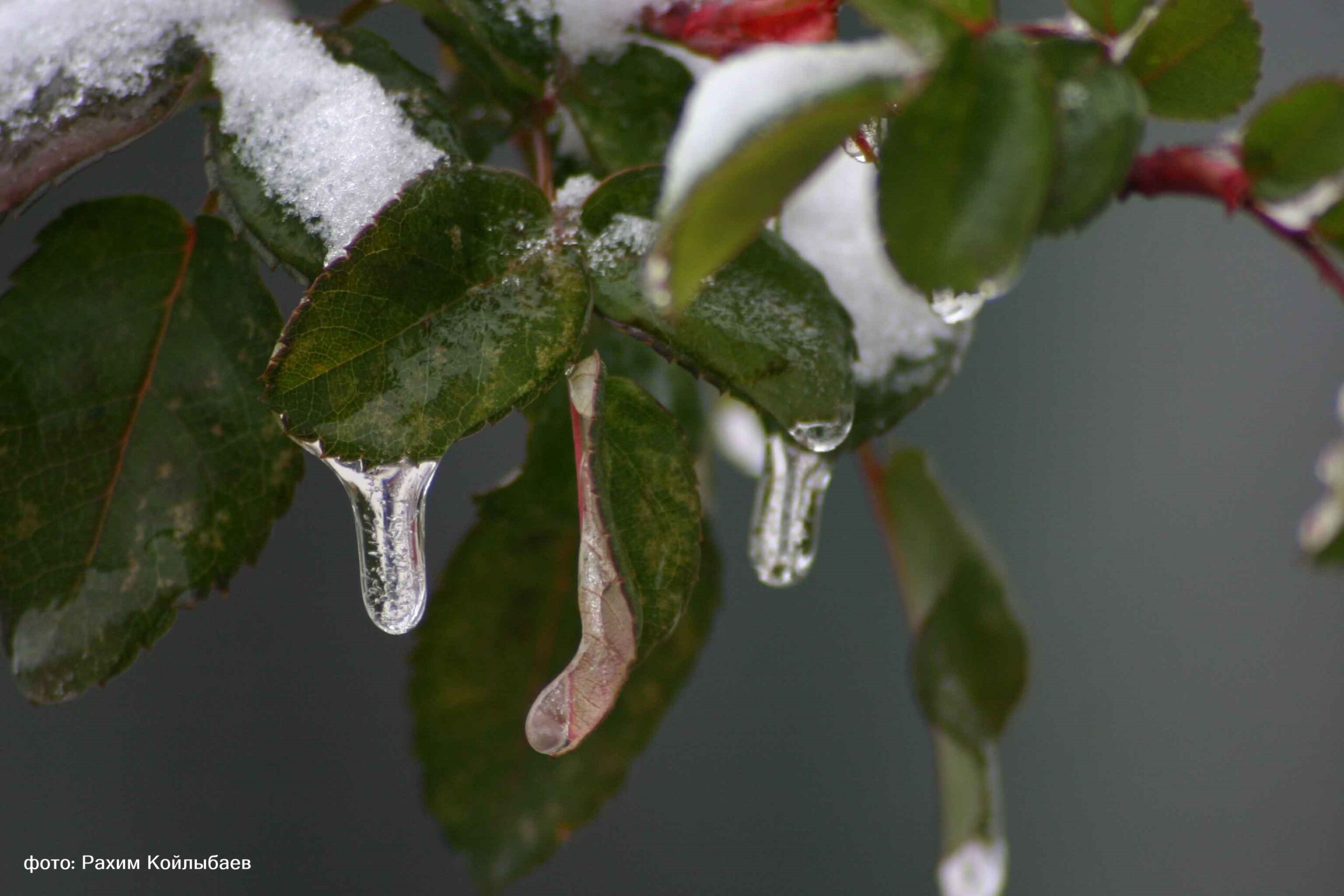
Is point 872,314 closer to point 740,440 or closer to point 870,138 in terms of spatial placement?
point 870,138

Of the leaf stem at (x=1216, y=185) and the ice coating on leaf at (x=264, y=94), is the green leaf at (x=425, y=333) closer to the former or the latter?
the ice coating on leaf at (x=264, y=94)

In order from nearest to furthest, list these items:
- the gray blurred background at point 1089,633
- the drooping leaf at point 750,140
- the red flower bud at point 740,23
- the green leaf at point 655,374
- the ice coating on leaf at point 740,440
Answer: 1. the drooping leaf at point 750,140
2. the red flower bud at point 740,23
3. the green leaf at point 655,374
4. the ice coating on leaf at point 740,440
5. the gray blurred background at point 1089,633

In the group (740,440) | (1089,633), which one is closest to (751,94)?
(740,440)

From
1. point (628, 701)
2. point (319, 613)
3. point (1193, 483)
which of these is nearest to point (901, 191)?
point (628, 701)

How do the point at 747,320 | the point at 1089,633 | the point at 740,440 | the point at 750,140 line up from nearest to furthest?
1. the point at 750,140
2. the point at 747,320
3. the point at 740,440
4. the point at 1089,633

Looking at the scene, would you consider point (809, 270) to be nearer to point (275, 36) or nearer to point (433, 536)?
point (275, 36)

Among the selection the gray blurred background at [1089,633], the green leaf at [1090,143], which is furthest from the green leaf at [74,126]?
the gray blurred background at [1089,633]

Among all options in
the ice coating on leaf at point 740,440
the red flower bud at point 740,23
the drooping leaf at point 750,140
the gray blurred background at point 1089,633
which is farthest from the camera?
the gray blurred background at point 1089,633
